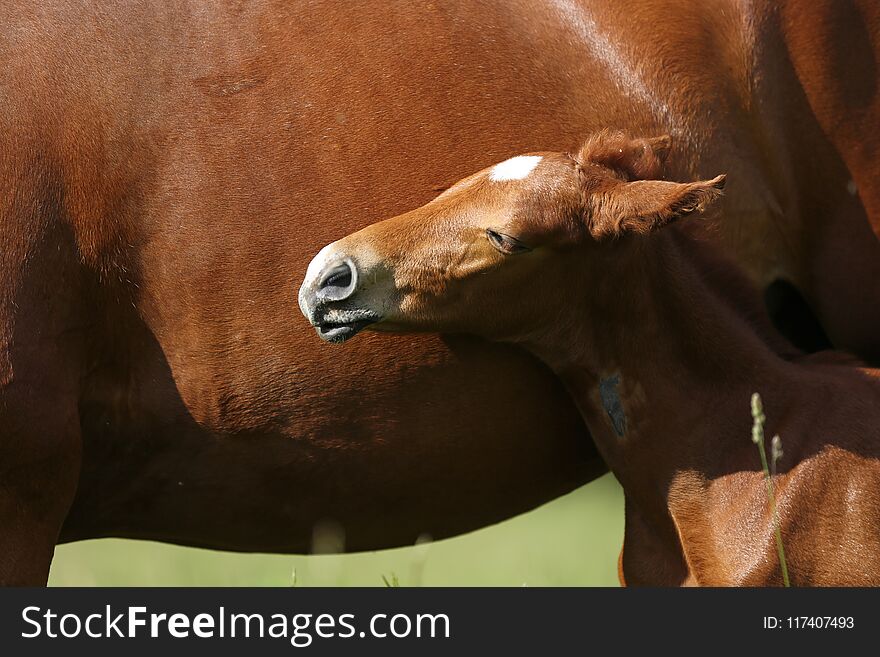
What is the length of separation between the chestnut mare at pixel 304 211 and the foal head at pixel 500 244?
0.48 ft

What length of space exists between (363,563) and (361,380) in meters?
5.78

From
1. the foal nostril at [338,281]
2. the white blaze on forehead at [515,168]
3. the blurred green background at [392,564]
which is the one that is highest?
the blurred green background at [392,564]

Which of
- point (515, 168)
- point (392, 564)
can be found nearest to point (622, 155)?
point (515, 168)

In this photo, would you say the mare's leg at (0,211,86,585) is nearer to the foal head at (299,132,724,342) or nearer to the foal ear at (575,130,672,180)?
the foal head at (299,132,724,342)

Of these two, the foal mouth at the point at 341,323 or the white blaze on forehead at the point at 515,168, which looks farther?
the white blaze on forehead at the point at 515,168

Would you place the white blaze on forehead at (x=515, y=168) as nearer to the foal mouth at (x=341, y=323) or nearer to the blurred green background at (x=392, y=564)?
the foal mouth at (x=341, y=323)

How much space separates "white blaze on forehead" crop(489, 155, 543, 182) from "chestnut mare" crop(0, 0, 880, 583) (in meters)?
0.13

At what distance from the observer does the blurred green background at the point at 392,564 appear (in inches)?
276

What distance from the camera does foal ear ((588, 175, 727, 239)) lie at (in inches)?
119

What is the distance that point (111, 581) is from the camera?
6.97 meters

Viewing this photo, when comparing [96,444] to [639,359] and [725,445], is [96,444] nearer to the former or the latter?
[639,359]

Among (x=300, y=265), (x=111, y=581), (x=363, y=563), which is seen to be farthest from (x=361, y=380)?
(x=363, y=563)

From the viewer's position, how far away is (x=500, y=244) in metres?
3.11

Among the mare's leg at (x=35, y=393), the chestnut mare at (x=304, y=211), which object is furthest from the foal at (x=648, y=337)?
the mare's leg at (x=35, y=393)
